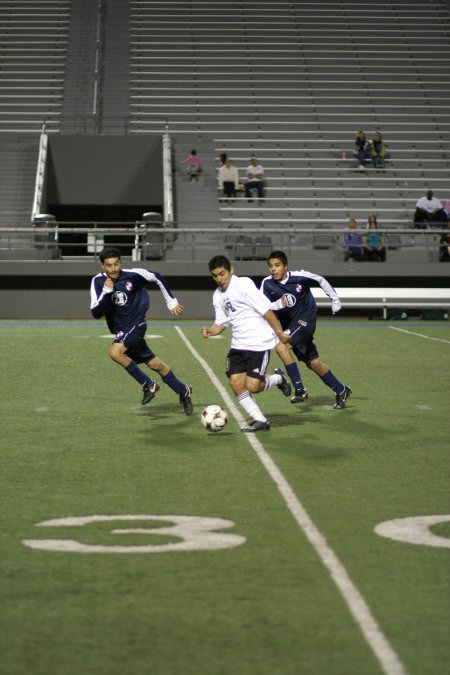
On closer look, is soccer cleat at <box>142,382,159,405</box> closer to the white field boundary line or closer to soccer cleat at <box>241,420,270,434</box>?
soccer cleat at <box>241,420,270,434</box>

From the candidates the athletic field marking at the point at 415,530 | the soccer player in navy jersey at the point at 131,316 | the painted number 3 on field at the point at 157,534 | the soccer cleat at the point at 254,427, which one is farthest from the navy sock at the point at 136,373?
the athletic field marking at the point at 415,530

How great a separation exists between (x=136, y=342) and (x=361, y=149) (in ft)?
82.9

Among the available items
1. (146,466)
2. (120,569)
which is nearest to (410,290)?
(146,466)

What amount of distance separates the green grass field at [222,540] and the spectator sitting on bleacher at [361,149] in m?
23.7

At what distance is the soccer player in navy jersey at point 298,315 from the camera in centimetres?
1164

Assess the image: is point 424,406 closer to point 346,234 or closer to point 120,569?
point 120,569

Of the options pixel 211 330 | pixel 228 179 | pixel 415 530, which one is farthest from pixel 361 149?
→ pixel 415 530

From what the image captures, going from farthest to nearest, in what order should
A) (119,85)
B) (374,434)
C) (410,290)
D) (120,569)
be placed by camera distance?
(119,85)
(410,290)
(374,434)
(120,569)

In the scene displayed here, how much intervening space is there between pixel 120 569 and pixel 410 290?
22.9 metres

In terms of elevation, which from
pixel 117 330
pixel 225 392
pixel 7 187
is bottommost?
pixel 225 392

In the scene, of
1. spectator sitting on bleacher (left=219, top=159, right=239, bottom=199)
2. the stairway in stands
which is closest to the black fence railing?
the stairway in stands

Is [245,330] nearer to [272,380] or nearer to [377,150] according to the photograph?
[272,380]

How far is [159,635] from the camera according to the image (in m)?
4.35

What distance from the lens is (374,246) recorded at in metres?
29.3
